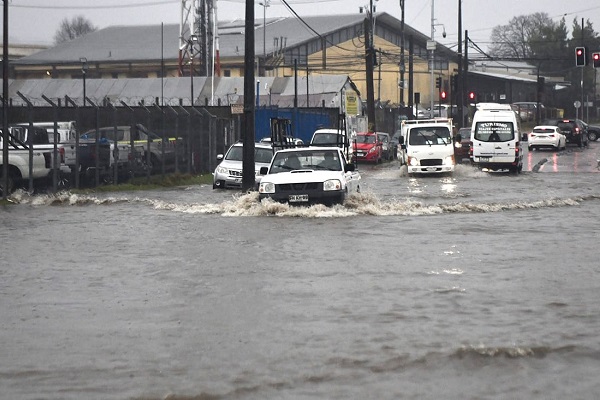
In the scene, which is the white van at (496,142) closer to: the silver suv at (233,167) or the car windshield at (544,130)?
the silver suv at (233,167)

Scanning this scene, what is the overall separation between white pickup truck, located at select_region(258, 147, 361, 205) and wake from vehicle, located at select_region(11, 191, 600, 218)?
19 cm

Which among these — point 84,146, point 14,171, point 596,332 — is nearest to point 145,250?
point 596,332

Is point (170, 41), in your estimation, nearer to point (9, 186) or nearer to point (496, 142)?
point (496, 142)

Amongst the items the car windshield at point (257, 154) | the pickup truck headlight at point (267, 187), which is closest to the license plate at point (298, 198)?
the pickup truck headlight at point (267, 187)

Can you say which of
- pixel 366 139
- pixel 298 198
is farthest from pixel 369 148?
pixel 298 198

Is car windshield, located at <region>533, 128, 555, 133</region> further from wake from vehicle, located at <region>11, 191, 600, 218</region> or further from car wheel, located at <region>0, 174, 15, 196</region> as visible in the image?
car wheel, located at <region>0, 174, 15, 196</region>

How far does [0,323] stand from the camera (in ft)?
40.0

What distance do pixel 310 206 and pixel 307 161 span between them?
153 centimetres

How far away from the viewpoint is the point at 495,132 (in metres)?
44.3

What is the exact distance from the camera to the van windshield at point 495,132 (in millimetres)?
44219

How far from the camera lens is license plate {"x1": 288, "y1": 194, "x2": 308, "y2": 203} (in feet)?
78.6

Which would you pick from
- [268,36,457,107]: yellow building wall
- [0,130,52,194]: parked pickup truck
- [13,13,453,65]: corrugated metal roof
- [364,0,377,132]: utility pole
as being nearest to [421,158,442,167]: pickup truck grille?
[0,130,52,194]: parked pickup truck

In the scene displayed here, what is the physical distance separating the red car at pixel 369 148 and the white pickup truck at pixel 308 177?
29215 mm

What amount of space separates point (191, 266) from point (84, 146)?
62.2 ft
